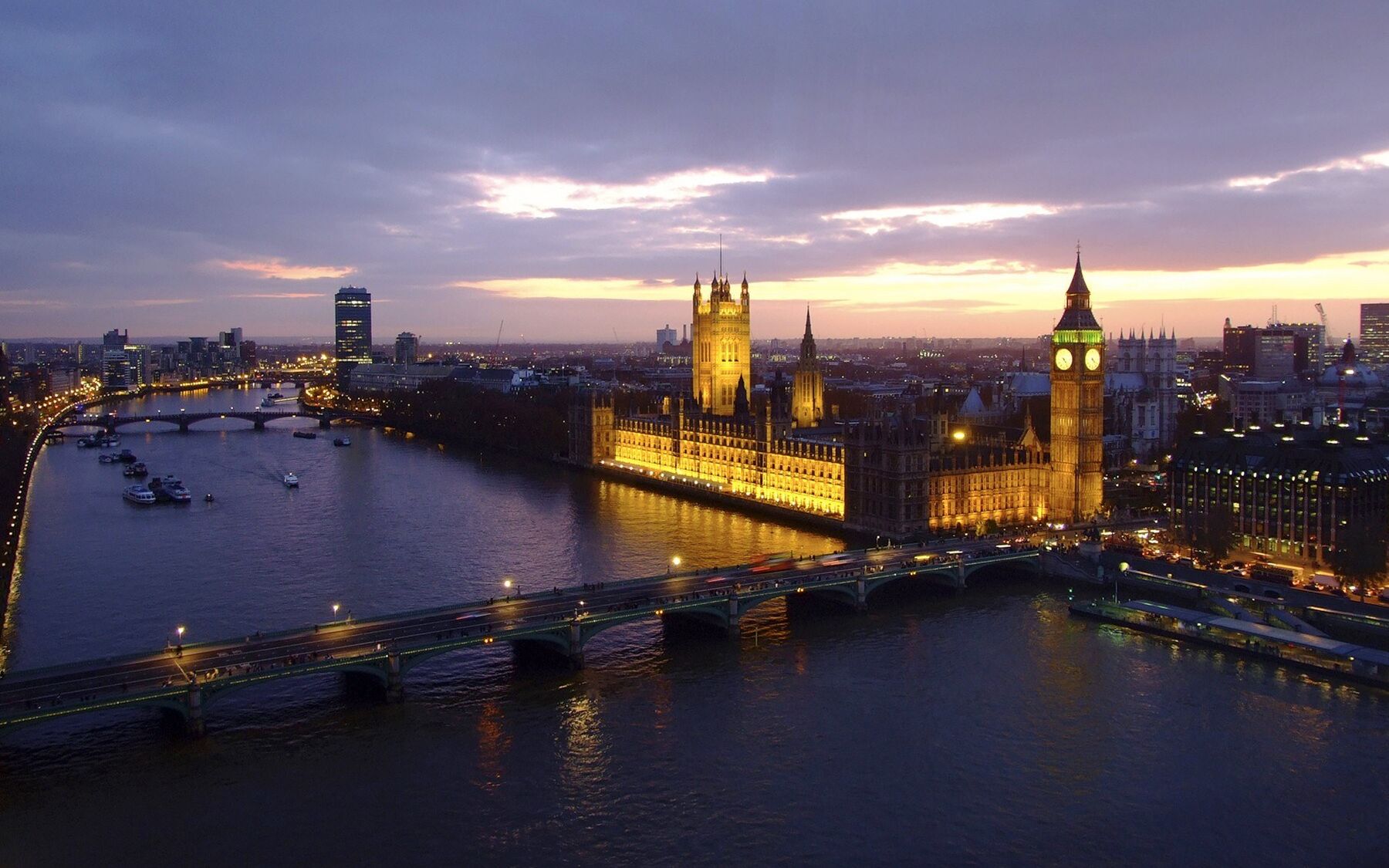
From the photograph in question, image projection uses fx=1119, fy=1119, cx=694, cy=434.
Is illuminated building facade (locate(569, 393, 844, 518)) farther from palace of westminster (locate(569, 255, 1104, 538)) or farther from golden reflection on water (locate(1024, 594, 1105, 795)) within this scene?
golden reflection on water (locate(1024, 594, 1105, 795))

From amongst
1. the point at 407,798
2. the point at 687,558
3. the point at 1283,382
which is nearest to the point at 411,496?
the point at 687,558

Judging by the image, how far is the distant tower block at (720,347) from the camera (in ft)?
393

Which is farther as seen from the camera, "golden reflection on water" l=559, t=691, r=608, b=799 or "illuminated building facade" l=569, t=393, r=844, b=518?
"illuminated building facade" l=569, t=393, r=844, b=518

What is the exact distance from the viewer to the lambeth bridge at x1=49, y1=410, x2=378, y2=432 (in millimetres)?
153625

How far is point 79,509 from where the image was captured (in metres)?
85.8

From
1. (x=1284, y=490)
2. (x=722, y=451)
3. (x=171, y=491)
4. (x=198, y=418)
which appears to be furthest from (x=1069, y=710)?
(x=198, y=418)

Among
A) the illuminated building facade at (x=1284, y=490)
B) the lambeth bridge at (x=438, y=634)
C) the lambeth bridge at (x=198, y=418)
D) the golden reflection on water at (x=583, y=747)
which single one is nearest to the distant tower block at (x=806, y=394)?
the illuminated building facade at (x=1284, y=490)

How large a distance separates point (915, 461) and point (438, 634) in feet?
130

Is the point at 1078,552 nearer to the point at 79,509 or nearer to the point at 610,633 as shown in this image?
the point at 610,633

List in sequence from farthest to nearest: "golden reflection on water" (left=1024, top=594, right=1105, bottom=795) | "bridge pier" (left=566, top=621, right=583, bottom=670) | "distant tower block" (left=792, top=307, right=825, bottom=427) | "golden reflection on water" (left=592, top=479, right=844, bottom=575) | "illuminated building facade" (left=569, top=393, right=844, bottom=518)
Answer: "distant tower block" (left=792, top=307, right=825, bottom=427) < "illuminated building facade" (left=569, top=393, right=844, bottom=518) < "golden reflection on water" (left=592, top=479, right=844, bottom=575) < "bridge pier" (left=566, top=621, right=583, bottom=670) < "golden reflection on water" (left=1024, top=594, right=1105, bottom=795)

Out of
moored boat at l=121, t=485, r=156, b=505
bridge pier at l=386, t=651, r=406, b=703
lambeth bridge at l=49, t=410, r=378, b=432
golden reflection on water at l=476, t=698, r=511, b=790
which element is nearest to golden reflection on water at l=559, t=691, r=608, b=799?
golden reflection on water at l=476, t=698, r=511, b=790

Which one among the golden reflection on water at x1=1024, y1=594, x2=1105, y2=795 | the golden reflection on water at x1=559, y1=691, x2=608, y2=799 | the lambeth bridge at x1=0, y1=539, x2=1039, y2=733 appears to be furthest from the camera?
the lambeth bridge at x1=0, y1=539, x2=1039, y2=733

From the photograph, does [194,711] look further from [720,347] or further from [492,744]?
[720,347]

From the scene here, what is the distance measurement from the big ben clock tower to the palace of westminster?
0.24 ft
